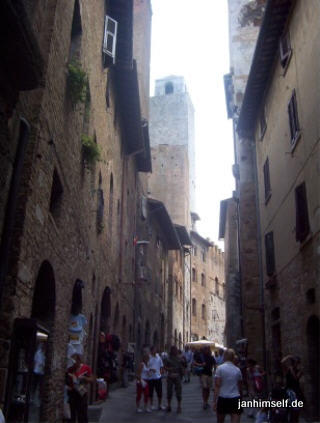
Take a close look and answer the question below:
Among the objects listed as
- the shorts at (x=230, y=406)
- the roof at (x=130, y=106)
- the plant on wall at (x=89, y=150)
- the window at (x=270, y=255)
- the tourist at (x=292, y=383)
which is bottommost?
the shorts at (x=230, y=406)

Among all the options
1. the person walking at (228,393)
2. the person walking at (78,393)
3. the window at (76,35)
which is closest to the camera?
the person walking at (228,393)

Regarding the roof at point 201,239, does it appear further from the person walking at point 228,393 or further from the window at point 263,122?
the person walking at point 228,393

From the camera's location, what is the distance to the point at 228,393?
650cm

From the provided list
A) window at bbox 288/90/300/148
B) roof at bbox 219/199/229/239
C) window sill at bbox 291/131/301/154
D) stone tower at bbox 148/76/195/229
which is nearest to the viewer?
window sill at bbox 291/131/301/154

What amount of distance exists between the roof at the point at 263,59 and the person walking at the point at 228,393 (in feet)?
29.5

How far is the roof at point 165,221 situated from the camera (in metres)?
24.0

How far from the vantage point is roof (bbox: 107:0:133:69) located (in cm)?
1309

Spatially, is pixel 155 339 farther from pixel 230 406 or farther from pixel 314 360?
pixel 230 406

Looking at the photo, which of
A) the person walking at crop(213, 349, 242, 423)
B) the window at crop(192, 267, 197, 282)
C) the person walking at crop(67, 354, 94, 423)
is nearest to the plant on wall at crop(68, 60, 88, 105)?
the person walking at crop(67, 354, 94, 423)

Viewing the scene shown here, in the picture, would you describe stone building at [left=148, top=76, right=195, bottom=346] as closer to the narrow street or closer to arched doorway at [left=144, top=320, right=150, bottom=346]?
arched doorway at [left=144, top=320, right=150, bottom=346]

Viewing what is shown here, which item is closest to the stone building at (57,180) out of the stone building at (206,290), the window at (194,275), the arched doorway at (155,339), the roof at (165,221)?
the roof at (165,221)

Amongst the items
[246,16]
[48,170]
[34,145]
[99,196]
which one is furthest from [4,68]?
[246,16]

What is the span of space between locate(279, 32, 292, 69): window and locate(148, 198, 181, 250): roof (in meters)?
12.1

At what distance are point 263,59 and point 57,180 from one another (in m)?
8.69
